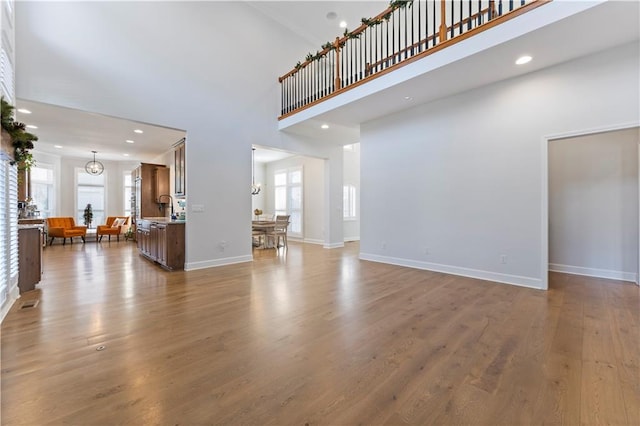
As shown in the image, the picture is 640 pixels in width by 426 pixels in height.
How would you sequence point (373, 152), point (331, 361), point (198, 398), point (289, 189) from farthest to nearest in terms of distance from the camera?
point (289, 189), point (373, 152), point (331, 361), point (198, 398)

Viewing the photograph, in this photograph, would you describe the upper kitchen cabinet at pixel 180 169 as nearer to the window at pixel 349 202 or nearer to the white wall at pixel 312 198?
the white wall at pixel 312 198

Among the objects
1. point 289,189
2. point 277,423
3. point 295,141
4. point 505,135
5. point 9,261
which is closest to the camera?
point 277,423

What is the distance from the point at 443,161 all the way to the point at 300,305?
343cm

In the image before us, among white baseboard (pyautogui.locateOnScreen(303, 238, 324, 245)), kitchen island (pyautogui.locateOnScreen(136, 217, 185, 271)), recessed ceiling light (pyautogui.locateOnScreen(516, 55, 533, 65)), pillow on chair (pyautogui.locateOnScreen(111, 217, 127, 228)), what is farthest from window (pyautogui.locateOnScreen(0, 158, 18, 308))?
pillow on chair (pyautogui.locateOnScreen(111, 217, 127, 228))

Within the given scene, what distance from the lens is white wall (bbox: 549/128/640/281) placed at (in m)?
4.05

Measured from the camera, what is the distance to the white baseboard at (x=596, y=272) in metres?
4.03

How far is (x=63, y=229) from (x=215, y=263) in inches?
258

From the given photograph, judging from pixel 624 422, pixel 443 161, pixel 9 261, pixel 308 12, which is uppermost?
pixel 308 12

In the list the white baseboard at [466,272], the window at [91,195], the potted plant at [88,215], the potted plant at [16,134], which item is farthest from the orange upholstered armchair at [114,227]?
the white baseboard at [466,272]

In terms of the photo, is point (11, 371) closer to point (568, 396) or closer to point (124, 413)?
point (124, 413)

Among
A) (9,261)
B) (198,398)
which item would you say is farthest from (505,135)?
(9,261)

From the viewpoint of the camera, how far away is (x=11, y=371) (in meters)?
1.80

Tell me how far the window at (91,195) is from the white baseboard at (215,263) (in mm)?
8017

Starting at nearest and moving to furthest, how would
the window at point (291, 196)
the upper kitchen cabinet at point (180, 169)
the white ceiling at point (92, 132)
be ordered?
the white ceiling at point (92, 132), the upper kitchen cabinet at point (180, 169), the window at point (291, 196)
